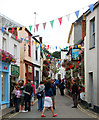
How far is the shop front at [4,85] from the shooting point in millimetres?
14398

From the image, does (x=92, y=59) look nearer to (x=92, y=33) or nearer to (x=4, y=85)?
(x=92, y=33)

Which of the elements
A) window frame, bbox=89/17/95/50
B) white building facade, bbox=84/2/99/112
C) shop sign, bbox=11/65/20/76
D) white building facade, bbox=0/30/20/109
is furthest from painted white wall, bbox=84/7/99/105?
shop sign, bbox=11/65/20/76

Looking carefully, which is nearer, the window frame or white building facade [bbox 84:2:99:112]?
white building facade [bbox 84:2:99:112]

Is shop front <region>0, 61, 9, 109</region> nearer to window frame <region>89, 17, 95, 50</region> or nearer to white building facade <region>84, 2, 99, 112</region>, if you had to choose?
white building facade <region>84, 2, 99, 112</region>

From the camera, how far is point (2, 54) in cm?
1369

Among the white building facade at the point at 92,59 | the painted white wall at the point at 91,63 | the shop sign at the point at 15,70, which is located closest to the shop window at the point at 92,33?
the white building facade at the point at 92,59

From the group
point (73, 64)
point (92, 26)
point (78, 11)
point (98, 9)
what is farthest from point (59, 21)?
point (73, 64)

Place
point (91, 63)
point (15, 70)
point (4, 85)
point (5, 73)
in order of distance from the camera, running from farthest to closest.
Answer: point (15, 70)
point (5, 73)
point (4, 85)
point (91, 63)

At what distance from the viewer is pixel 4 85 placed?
15375 millimetres

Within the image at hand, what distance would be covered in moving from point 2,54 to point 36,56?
17316 mm

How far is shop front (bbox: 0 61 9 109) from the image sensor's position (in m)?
14.4

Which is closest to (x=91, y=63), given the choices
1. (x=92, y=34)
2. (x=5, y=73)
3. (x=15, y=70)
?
(x=92, y=34)

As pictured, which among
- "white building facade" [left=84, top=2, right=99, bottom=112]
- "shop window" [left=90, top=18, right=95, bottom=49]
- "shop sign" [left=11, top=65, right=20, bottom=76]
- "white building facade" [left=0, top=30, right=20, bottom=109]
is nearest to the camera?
"white building facade" [left=84, top=2, right=99, bottom=112]

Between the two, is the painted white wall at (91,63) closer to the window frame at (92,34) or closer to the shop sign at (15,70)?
the window frame at (92,34)
